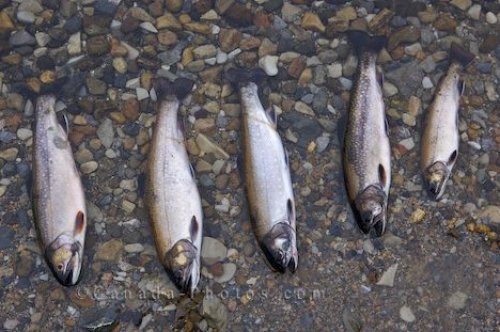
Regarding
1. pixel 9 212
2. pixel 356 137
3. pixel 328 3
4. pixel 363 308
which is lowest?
pixel 363 308

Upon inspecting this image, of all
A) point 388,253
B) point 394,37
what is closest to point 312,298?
point 388,253

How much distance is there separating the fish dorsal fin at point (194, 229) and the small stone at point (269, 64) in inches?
49.6

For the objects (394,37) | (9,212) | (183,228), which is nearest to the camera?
(183,228)

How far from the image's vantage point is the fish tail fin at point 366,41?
4.52 m

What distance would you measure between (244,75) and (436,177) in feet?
5.02

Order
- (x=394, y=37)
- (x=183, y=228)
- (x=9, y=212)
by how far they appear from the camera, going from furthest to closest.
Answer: (x=394, y=37) < (x=9, y=212) < (x=183, y=228)

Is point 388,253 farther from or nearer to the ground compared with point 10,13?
nearer to the ground

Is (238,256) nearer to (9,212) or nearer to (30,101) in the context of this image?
(9,212)

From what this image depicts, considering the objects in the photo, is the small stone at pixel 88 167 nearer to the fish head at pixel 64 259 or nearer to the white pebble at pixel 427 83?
the fish head at pixel 64 259

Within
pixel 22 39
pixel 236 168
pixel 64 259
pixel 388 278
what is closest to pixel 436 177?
pixel 388 278

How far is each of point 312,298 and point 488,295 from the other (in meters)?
1.16

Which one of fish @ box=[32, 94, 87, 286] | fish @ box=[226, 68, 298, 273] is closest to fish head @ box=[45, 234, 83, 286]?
fish @ box=[32, 94, 87, 286]

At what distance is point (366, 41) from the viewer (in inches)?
179

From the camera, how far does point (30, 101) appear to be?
445 centimetres
